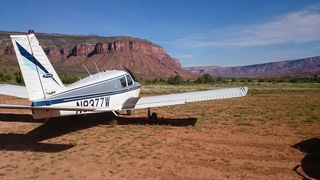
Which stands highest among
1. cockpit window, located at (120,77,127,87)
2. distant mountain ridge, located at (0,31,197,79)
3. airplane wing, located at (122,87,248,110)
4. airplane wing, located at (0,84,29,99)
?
distant mountain ridge, located at (0,31,197,79)

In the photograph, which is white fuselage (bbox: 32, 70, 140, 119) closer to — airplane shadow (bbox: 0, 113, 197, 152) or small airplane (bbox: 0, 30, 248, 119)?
small airplane (bbox: 0, 30, 248, 119)

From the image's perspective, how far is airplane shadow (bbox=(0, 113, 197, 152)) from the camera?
29.9 feet

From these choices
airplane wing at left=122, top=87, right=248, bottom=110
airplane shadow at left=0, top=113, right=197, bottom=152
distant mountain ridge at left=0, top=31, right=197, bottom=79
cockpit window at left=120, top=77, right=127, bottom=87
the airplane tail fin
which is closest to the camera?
the airplane tail fin

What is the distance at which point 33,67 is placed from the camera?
8.26 m

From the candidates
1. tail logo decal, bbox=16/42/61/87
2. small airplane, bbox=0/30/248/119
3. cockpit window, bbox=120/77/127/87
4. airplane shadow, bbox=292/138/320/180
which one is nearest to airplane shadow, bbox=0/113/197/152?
small airplane, bbox=0/30/248/119

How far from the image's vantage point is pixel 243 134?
33.3 ft

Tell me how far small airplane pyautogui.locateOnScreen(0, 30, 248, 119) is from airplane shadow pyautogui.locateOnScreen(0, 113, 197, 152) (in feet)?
4.33

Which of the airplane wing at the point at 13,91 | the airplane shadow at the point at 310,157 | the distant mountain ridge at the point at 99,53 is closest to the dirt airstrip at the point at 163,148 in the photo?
the airplane shadow at the point at 310,157

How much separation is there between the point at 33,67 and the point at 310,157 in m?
9.52

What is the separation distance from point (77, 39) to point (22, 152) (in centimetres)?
18146

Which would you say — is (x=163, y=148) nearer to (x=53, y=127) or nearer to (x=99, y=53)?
(x=53, y=127)

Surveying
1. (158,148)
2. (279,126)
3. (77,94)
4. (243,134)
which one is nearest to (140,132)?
(158,148)

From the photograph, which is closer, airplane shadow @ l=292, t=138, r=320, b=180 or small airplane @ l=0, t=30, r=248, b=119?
airplane shadow @ l=292, t=138, r=320, b=180

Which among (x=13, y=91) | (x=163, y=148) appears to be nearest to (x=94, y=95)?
(x=163, y=148)
